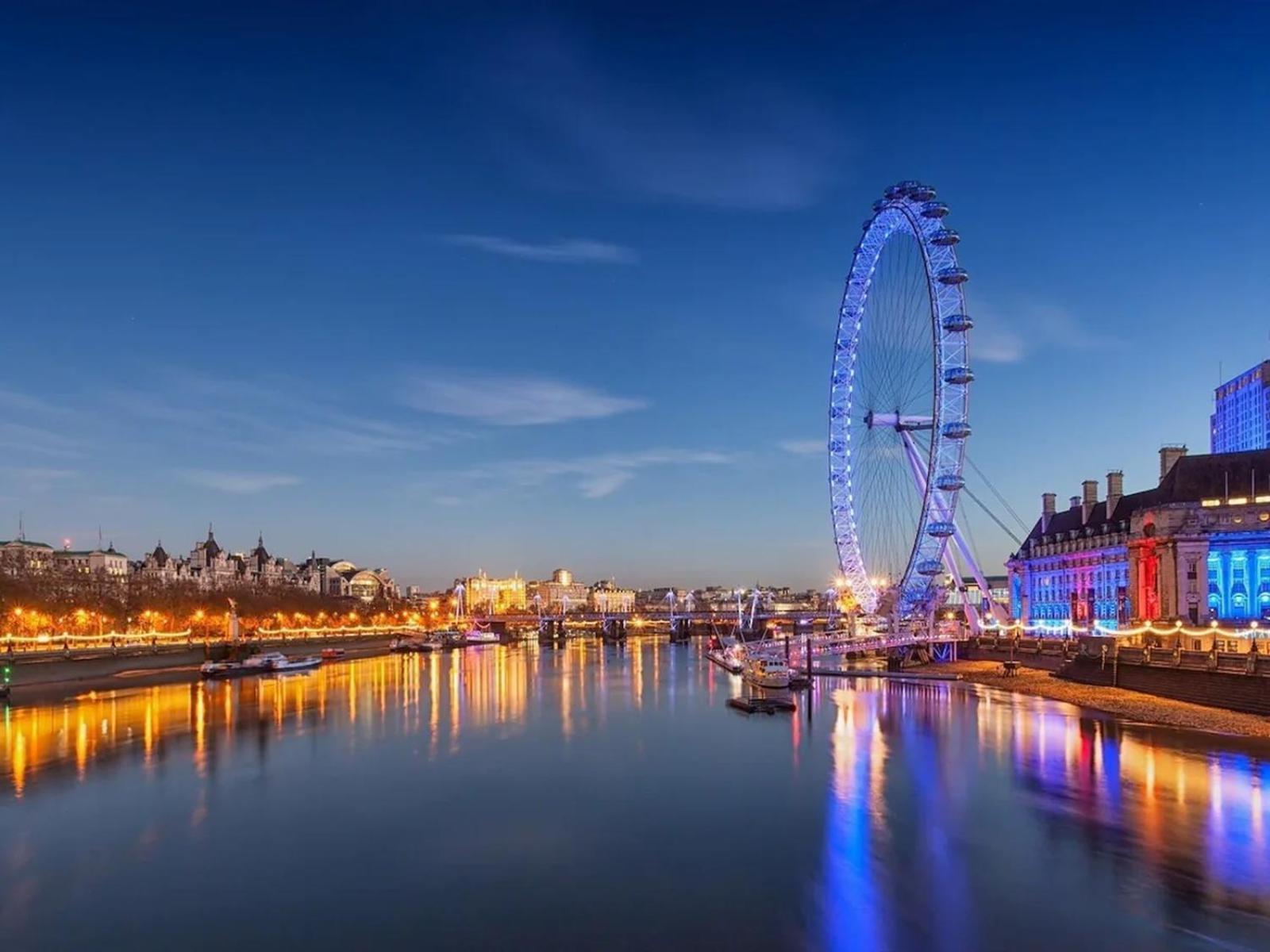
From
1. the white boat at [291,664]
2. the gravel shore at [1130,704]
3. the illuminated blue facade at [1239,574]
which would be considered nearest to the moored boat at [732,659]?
the gravel shore at [1130,704]

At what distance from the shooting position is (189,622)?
373 feet

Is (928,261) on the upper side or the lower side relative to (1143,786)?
upper

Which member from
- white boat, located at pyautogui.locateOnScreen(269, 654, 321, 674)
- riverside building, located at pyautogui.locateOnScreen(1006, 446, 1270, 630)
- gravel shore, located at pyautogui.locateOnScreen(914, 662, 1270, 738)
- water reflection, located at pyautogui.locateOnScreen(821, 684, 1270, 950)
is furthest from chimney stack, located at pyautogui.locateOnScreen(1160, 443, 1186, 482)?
white boat, located at pyautogui.locateOnScreen(269, 654, 321, 674)

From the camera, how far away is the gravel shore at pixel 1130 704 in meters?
37.7

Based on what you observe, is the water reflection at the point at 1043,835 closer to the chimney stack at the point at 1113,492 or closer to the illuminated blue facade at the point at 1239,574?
the illuminated blue facade at the point at 1239,574

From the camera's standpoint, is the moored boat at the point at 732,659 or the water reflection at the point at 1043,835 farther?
the moored boat at the point at 732,659

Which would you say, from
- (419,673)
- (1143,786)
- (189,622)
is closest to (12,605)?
(189,622)

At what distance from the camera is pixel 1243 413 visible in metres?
134

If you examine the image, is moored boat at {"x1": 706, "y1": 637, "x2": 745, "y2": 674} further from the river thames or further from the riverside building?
the river thames

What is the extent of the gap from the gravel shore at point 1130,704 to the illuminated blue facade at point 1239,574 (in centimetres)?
1331

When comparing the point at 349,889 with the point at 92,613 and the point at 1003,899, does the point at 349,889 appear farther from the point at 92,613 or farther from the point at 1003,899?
the point at 92,613

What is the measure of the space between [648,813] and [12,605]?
79.8 meters

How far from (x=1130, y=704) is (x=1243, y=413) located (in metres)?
109

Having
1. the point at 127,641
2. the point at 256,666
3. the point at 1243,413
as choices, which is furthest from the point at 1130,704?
the point at 1243,413
